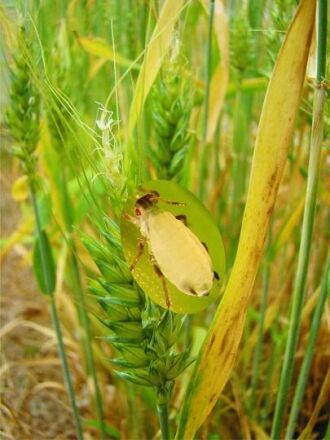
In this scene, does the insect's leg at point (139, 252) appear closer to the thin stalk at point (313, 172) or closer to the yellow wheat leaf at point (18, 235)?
the thin stalk at point (313, 172)

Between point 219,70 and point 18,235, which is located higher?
point 219,70

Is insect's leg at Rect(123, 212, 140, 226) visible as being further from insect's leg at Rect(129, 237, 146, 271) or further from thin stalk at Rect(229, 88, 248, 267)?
thin stalk at Rect(229, 88, 248, 267)

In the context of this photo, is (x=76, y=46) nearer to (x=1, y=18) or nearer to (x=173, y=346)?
(x=1, y=18)

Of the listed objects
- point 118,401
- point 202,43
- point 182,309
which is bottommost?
point 118,401

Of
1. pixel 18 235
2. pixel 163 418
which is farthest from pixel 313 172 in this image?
pixel 18 235

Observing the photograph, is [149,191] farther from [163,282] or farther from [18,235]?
[18,235]

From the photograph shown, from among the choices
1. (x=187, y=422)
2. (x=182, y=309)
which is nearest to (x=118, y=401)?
(x=187, y=422)

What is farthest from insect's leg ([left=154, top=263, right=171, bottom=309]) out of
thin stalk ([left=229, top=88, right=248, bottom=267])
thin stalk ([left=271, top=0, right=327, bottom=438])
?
thin stalk ([left=229, top=88, right=248, bottom=267])
